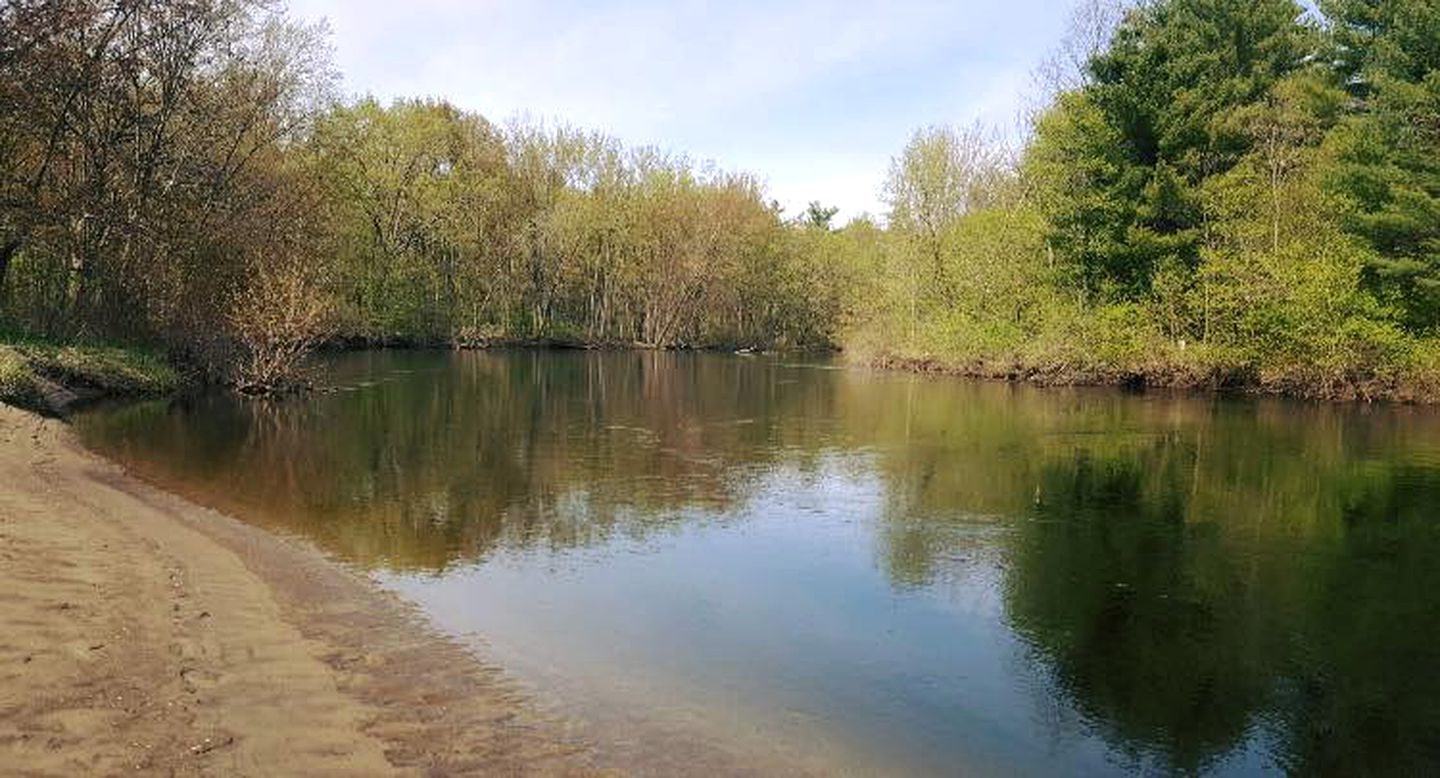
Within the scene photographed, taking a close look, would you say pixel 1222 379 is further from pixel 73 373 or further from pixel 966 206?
pixel 73 373

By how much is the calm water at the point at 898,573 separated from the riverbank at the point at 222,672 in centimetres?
69

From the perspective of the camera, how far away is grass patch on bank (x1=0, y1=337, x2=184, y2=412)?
69.7ft

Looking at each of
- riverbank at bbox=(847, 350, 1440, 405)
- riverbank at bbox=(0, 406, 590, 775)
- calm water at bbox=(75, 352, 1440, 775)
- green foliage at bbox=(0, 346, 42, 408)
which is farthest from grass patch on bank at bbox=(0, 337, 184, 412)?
riverbank at bbox=(847, 350, 1440, 405)

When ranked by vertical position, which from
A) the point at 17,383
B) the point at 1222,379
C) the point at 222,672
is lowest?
the point at 222,672

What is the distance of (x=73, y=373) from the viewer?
1010 inches

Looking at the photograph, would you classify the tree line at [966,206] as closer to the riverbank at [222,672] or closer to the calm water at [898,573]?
the calm water at [898,573]

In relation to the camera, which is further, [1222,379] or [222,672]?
[1222,379]

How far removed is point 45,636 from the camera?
6.87 metres

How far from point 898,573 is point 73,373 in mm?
23585

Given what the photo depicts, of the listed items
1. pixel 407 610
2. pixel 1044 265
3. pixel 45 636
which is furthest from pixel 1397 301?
pixel 45 636

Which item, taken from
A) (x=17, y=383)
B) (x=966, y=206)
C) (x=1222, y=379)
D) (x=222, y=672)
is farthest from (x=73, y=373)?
(x=966, y=206)

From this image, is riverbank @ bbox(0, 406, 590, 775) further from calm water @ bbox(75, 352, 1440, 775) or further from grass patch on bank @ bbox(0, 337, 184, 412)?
grass patch on bank @ bbox(0, 337, 184, 412)

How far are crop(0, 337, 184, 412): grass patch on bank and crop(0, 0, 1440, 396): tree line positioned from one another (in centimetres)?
176

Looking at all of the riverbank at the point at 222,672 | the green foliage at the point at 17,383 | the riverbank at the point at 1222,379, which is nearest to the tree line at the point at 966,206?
the riverbank at the point at 1222,379
